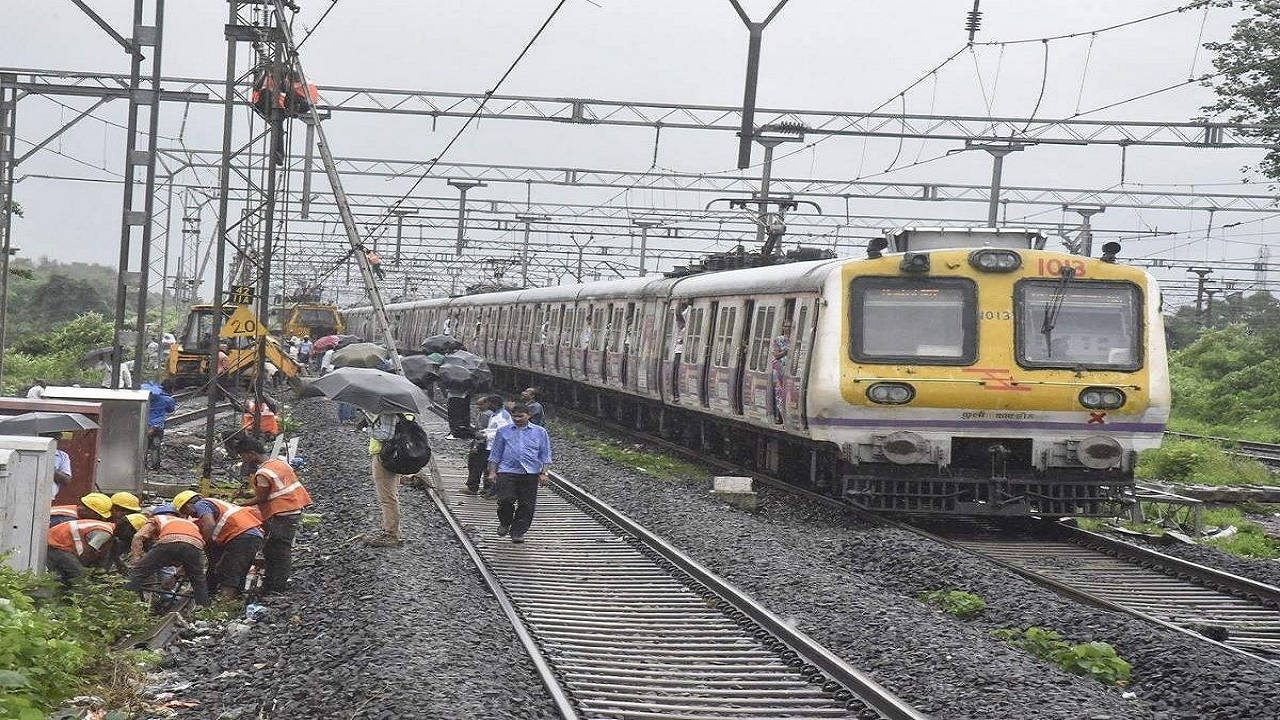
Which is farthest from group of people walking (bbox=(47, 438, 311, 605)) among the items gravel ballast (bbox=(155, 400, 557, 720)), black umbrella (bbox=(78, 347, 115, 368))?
black umbrella (bbox=(78, 347, 115, 368))

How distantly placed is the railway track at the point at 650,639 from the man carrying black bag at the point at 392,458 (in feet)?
2.33

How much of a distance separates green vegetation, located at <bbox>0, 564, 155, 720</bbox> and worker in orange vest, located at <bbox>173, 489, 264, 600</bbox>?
1.11m

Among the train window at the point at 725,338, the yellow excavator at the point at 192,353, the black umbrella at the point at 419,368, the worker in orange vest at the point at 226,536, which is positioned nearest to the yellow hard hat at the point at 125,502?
the worker in orange vest at the point at 226,536

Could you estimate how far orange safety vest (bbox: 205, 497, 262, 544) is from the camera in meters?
10.9

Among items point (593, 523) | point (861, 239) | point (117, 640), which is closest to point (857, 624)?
point (117, 640)

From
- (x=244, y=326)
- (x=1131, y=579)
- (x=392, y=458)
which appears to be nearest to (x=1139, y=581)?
(x=1131, y=579)

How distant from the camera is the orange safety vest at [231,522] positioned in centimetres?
1091

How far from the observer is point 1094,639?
9227 mm

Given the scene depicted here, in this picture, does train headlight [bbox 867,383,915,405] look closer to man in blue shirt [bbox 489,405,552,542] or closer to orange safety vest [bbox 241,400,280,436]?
man in blue shirt [bbox 489,405,552,542]

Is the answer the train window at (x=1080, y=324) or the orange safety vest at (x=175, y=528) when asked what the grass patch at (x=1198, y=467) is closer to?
the train window at (x=1080, y=324)

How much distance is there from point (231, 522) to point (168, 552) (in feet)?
2.03

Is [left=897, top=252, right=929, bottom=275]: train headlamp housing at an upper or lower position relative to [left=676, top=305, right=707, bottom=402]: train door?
upper

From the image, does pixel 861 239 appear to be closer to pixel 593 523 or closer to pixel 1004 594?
pixel 593 523

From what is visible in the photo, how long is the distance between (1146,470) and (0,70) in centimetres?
1761
